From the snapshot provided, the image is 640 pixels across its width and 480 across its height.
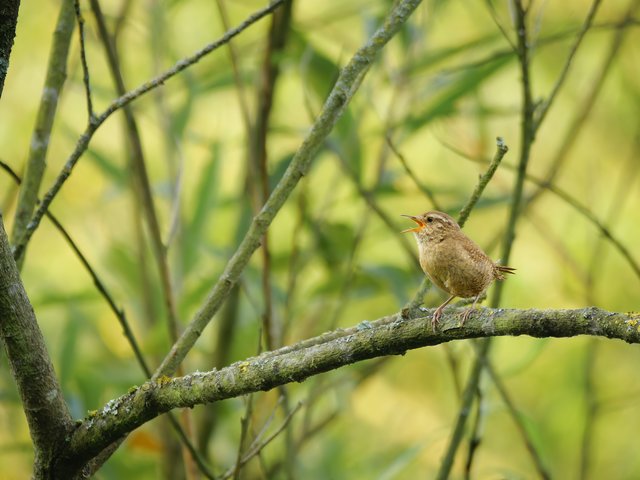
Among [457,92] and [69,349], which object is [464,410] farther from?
[69,349]

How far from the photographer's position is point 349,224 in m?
4.09

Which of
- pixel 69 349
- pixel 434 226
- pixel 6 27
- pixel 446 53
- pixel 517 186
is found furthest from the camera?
pixel 69 349

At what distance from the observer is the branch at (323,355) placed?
1450 millimetres

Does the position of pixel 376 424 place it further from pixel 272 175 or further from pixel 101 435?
pixel 101 435

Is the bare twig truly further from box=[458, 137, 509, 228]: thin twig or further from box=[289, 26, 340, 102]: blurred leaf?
box=[289, 26, 340, 102]: blurred leaf

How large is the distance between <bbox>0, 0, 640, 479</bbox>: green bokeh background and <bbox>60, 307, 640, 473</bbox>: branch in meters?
1.05

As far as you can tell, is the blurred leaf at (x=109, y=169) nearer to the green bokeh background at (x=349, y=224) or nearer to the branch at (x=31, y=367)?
the green bokeh background at (x=349, y=224)

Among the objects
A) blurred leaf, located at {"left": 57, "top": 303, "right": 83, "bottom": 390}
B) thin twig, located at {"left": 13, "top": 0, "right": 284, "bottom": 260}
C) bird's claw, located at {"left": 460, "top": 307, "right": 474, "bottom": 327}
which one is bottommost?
bird's claw, located at {"left": 460, "top": 307, "right": 474, "bottom": 327}

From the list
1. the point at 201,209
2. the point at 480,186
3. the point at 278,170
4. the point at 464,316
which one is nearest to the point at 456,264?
the point at 480,186

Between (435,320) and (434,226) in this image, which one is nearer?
(435,320)

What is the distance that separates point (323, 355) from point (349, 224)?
2358 mm

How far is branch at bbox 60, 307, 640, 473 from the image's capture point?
145cm

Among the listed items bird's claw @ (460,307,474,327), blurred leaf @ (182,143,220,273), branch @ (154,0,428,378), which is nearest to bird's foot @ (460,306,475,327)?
bird's claw @ (460,307,474,327)

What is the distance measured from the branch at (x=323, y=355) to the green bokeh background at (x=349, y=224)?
105 centimetres
